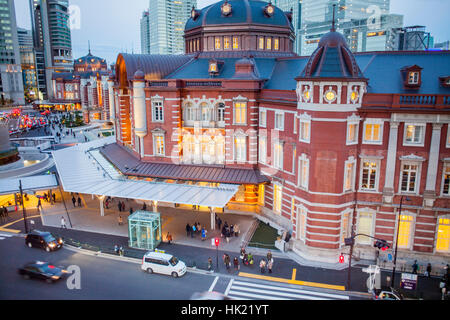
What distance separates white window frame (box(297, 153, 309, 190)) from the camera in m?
30.8

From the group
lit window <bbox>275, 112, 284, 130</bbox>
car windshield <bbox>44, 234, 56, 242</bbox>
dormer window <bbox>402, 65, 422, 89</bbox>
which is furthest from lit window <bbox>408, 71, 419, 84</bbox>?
car windshield <bbox>44, 234, 56, 242</bbox>

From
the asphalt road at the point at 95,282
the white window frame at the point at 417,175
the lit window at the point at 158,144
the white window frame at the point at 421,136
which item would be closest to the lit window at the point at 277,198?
the white window frame at the point at 417,175

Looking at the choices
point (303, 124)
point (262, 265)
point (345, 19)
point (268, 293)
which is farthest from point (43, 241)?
point (345, 19)

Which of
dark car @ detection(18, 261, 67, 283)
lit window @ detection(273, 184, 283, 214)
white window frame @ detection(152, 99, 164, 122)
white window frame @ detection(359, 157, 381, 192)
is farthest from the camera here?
white window frame @ detection(152, 99, 164, 122)

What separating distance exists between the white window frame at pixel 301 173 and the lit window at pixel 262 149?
25.8 feet

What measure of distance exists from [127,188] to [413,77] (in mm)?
29224

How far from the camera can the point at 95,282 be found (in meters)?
26.1

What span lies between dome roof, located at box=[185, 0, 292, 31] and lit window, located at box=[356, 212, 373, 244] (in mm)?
29515

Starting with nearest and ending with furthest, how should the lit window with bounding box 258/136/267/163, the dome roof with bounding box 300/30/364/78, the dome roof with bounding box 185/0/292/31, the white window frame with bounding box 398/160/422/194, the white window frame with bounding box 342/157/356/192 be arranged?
1. the dome roof with bounding box 300/30/364/78
2. the white window frame with bounding box 398/160/422/194
3. the white window frame with bounding box 342/157/356/192
4. the lit window with bounding box 258/136/267/163
5. the dome roof with bounding box 185/0/292/31

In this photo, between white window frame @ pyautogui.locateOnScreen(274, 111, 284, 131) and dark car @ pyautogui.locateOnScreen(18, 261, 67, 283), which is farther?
white window frame @ pyautogui.locateOnScreen(274, 111, 284, 131)

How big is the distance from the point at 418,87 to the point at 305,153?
10937mm

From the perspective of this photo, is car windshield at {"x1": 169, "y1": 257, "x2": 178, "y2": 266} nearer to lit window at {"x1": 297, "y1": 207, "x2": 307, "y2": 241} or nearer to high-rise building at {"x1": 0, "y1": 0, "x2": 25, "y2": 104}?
lit window at {"x1": 297, "y1": 207, "x2": 307, "y2": 241}

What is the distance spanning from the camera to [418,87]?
29.8m

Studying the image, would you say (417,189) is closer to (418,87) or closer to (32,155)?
(418,87)
